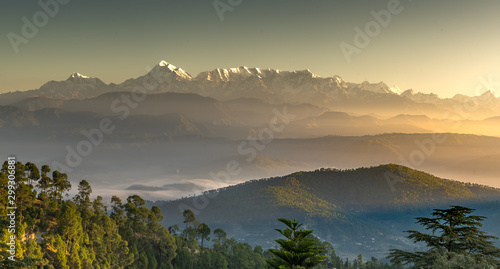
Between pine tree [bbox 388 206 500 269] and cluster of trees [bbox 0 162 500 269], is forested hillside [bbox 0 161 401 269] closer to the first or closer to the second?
cluster of trees [bbox 0 162 500 269]

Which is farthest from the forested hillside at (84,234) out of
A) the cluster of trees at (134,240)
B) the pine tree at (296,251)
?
the pine tree at (296,251)

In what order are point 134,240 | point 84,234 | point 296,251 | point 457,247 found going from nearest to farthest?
point 296,251 → point 457,247 → point 84,234 → point 134,240

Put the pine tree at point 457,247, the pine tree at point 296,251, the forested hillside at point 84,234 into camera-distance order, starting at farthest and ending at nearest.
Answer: the forested hillside at point 84,234 < the pine tree at point 296,251 < the pine tree at point 457,247

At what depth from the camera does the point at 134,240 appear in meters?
143

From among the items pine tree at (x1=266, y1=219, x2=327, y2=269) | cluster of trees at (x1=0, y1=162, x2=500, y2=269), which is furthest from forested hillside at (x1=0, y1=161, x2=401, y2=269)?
pine tree at (x1=266, y1=219, x2=327, y2=269)

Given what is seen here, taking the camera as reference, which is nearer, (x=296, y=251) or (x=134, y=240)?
(x=296, y=251)

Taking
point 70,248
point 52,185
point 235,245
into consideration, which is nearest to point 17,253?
point 70,248

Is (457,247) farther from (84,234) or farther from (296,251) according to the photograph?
(84,234)

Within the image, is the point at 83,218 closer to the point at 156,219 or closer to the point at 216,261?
the point at 156,219

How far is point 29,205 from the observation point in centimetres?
11031

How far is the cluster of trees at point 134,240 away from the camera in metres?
39.2

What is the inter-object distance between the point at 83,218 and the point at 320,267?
335 feet

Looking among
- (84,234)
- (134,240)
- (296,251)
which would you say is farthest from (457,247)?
(134,240)

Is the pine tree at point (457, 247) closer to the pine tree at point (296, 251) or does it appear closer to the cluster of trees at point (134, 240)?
the cluster of trees at point (134, 240)
